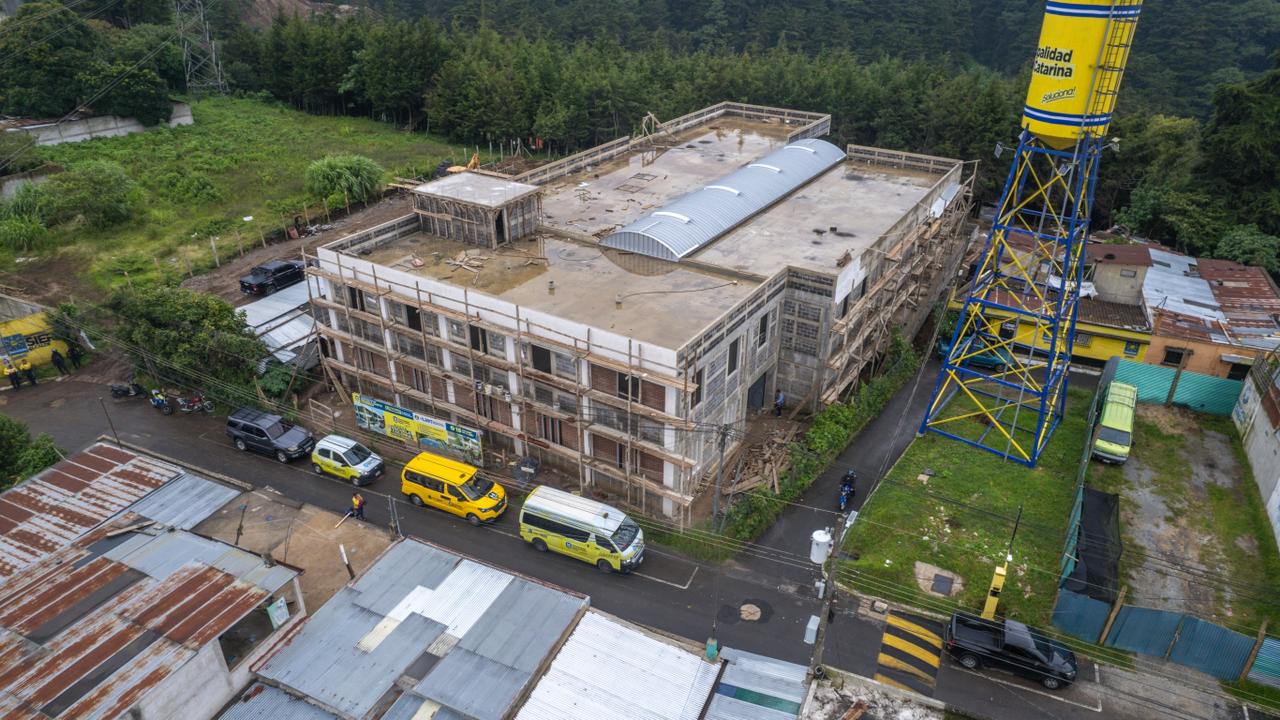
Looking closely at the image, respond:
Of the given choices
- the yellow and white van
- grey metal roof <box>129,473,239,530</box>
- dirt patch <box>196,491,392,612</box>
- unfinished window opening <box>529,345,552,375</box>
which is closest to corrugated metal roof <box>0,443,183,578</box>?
grey metal roof <box>129,473,239,530</box>

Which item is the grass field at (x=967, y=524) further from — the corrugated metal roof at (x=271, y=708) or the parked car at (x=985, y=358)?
the corrugated metal roof at (x=271, y=708)

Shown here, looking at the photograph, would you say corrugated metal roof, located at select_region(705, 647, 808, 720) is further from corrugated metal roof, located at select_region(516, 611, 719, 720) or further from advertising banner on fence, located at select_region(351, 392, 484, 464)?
advertising banner on fence, located at select_region(351, 392, 484, 464)

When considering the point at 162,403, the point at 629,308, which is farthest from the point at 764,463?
the point at 162,403

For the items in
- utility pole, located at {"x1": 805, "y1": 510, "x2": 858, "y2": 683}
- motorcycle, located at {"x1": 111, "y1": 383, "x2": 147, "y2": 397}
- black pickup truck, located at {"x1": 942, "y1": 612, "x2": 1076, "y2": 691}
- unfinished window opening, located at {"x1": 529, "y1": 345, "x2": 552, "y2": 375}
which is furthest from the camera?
motorcycle, located at {"x1": 111, "y1": 383, "x2": 147, "y2": 397}

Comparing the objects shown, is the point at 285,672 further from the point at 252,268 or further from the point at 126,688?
the point at 252,268

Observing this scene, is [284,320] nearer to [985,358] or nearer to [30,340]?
[30,340]

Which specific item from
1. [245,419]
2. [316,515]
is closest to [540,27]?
[245,419]
